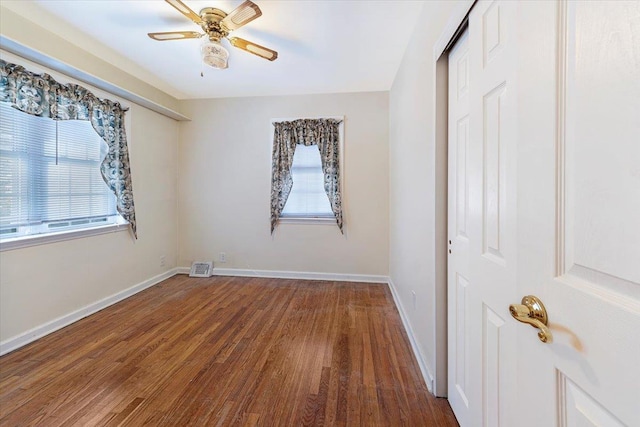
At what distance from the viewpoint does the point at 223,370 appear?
1.79 metres

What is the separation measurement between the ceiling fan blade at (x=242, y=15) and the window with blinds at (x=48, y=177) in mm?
1886

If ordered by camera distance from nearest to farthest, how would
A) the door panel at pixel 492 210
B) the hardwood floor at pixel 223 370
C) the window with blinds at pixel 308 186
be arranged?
1. the door panel at pixel 492 210
2. the hardwood floor at pixel 223 370
3. the window with blinds at pixel 308 186

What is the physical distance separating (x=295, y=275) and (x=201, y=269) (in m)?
1.43

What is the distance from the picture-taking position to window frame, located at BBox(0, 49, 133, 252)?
2037 mm

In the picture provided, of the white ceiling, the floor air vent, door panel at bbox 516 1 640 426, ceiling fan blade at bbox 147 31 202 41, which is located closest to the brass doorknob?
door panel at bbox 516 1 640 426

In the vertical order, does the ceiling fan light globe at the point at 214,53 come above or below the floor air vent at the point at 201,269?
above

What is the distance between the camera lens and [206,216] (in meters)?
3.94

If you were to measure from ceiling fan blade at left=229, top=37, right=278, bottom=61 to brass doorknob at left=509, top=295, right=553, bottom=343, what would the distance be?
7.86ft

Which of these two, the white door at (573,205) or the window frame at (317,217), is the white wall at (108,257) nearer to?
Answer: the window frame at (317,217)

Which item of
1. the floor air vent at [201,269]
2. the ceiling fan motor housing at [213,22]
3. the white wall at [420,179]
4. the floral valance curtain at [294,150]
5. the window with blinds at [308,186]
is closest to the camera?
the white wall at [420,179]

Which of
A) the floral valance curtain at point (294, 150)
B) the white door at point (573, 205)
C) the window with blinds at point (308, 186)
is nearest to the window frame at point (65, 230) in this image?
the floral valance curtain at point (294, 150)

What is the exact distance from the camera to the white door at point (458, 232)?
1254mm

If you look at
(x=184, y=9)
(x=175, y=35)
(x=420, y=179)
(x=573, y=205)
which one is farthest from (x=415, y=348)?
(x=175, y=35)

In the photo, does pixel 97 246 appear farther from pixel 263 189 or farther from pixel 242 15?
pixel 242 15
